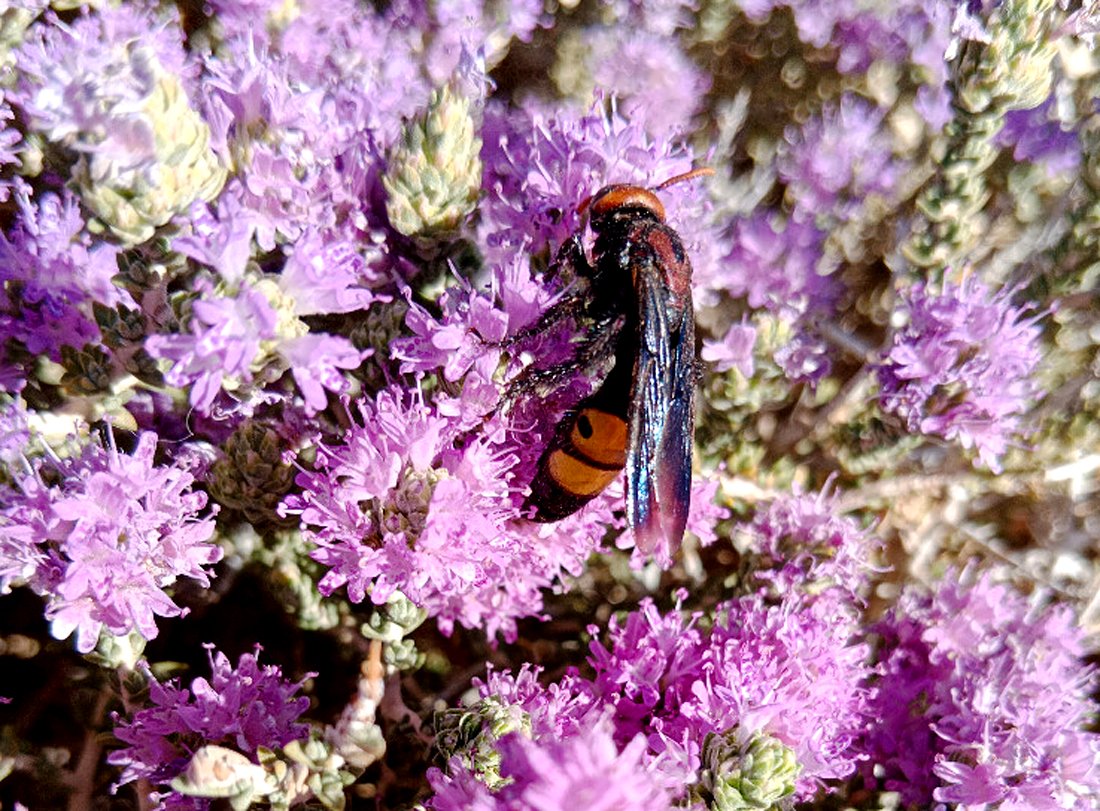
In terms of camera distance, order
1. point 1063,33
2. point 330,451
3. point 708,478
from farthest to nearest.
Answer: point 708,478, point 1063,33, point 330,451

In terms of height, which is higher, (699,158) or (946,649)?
(699,158)

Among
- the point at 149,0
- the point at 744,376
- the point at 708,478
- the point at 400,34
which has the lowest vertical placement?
the point at 708,478

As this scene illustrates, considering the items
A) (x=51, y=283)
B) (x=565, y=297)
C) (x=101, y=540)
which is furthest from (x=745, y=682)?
(x=51, y=283)

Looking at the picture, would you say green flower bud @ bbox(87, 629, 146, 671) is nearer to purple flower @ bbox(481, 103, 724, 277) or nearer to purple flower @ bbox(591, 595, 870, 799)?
purple flower @ bbox(591, 595, 870, 799)

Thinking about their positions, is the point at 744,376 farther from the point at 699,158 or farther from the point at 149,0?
the point at 149,0

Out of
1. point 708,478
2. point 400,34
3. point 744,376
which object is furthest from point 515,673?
point 400,34

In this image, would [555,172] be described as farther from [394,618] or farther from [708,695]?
[708,695]
